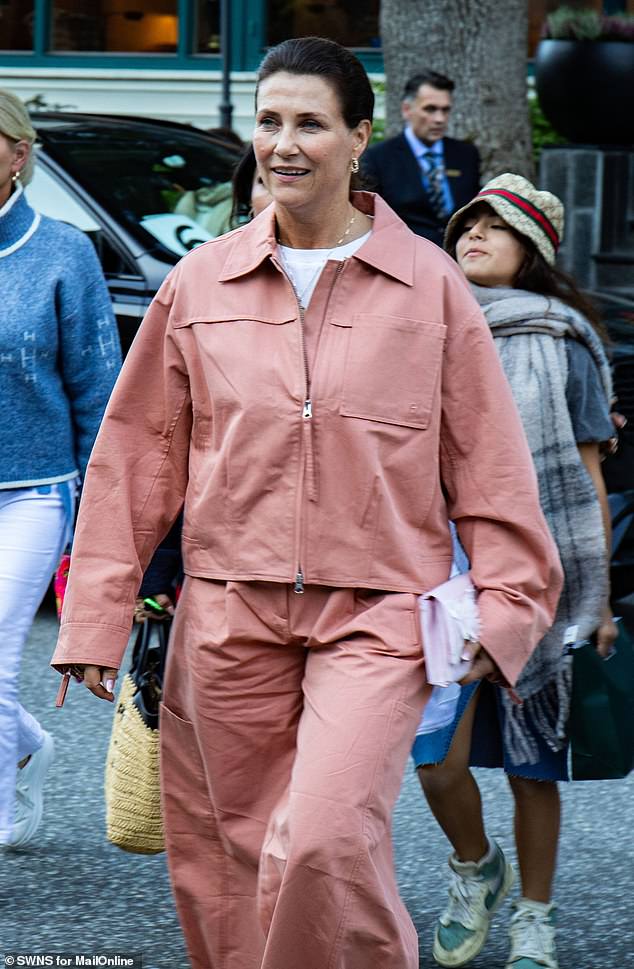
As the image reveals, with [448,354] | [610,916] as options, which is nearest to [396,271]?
[448,354]

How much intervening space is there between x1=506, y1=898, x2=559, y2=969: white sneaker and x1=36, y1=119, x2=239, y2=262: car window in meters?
3.88

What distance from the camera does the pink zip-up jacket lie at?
9.91 ft

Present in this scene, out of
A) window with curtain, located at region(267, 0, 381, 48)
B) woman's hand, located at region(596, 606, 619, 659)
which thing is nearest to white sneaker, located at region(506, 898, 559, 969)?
woman's hand, located at region(596, 606, 619, 659)

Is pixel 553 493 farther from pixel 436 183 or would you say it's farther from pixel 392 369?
pixel 436 183

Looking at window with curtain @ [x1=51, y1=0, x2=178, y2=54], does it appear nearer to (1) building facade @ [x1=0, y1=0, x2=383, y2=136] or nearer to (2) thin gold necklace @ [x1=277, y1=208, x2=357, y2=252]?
(1) building facade @ [x1=0, y1=0, x2=383, y2=136]

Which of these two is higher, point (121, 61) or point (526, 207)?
point (526, 207)

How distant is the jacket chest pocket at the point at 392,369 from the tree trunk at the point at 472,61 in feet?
26.2

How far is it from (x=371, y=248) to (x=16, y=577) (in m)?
1.56

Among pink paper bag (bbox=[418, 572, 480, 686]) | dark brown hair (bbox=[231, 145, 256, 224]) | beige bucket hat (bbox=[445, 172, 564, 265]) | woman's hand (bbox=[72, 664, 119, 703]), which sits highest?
beige bucket hat (bbox=[445, 172, 564, 265])

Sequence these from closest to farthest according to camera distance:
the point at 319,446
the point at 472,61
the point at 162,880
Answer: the point at 319,446 < the point at 162,880 < the point at 472,61

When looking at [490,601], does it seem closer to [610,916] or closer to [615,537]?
[610,916]

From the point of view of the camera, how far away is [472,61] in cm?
1101

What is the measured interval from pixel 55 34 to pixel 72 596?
15.3m

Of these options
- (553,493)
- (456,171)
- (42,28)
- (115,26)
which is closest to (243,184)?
(553,493)
